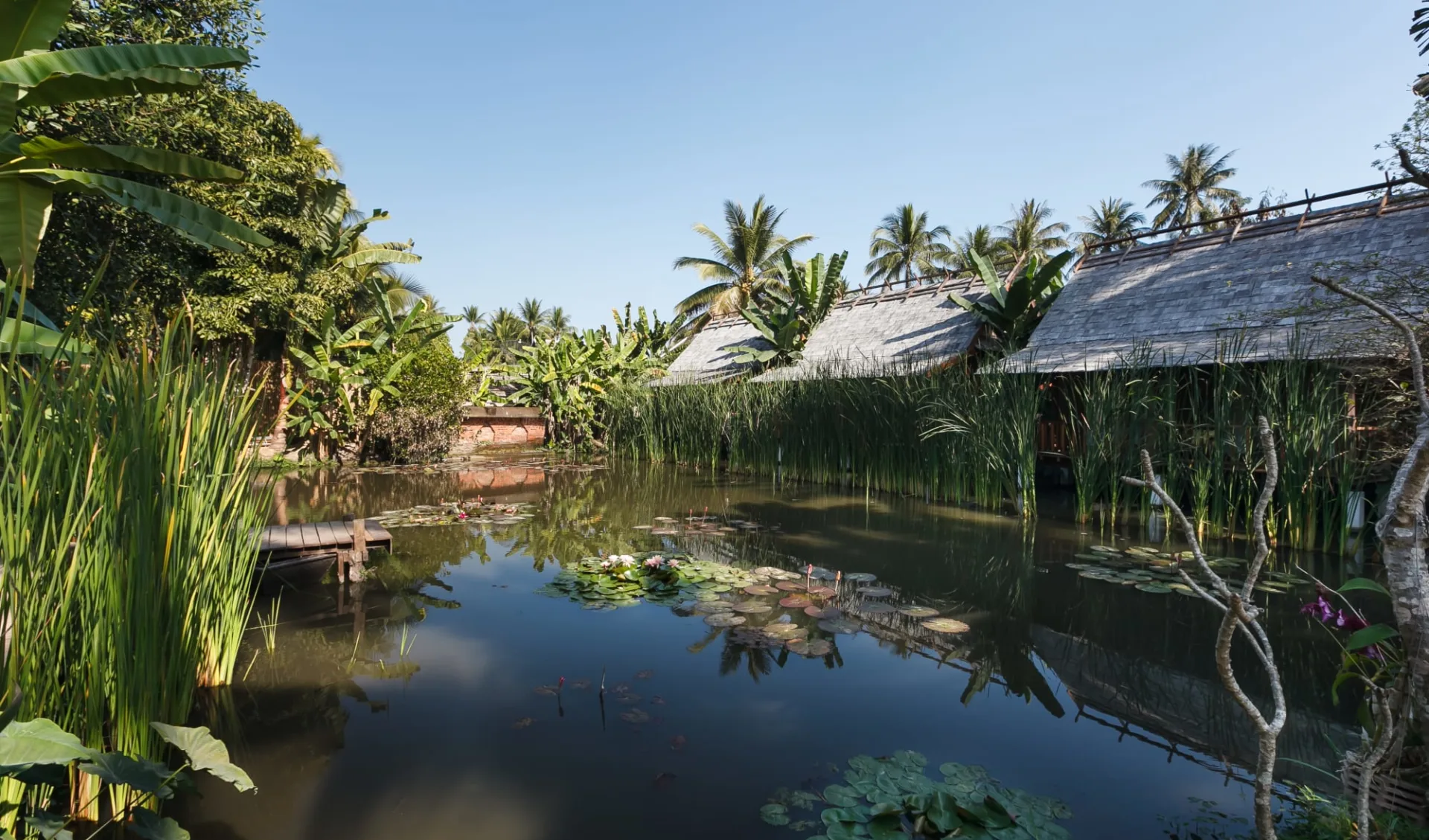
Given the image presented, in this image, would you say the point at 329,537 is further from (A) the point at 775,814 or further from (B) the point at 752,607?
(A) the point at 775,814

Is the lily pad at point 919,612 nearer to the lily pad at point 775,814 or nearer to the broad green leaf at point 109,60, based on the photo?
the lily pad at point 775,814

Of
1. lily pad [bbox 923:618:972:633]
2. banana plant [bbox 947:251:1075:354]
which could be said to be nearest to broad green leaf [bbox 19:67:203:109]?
lily pad [bbox 923:618:972:633]

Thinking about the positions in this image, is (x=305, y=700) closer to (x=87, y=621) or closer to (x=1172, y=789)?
(x=87, y=621)

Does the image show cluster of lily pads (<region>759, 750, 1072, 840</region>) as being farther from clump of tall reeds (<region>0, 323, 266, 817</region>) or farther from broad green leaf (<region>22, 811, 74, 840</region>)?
clump of tall reeds (<region>0, 323, 266, 817</region>)

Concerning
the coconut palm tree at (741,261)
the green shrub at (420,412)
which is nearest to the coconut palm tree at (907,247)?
the coconut palm tree at (741,261)

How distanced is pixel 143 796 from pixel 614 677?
1857mm

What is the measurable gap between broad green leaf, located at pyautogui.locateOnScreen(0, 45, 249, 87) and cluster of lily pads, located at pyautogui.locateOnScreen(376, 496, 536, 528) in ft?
15.6

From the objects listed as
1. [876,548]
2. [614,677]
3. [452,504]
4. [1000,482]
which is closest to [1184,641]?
[876,548]

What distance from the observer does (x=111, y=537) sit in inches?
79.6

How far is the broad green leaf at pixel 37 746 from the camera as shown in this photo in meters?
1.41

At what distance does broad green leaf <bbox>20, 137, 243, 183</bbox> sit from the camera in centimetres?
339

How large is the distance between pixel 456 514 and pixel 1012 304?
371 inches

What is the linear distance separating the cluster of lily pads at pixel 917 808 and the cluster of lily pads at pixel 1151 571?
3.21m

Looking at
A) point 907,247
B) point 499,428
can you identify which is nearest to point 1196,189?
point 907,247
